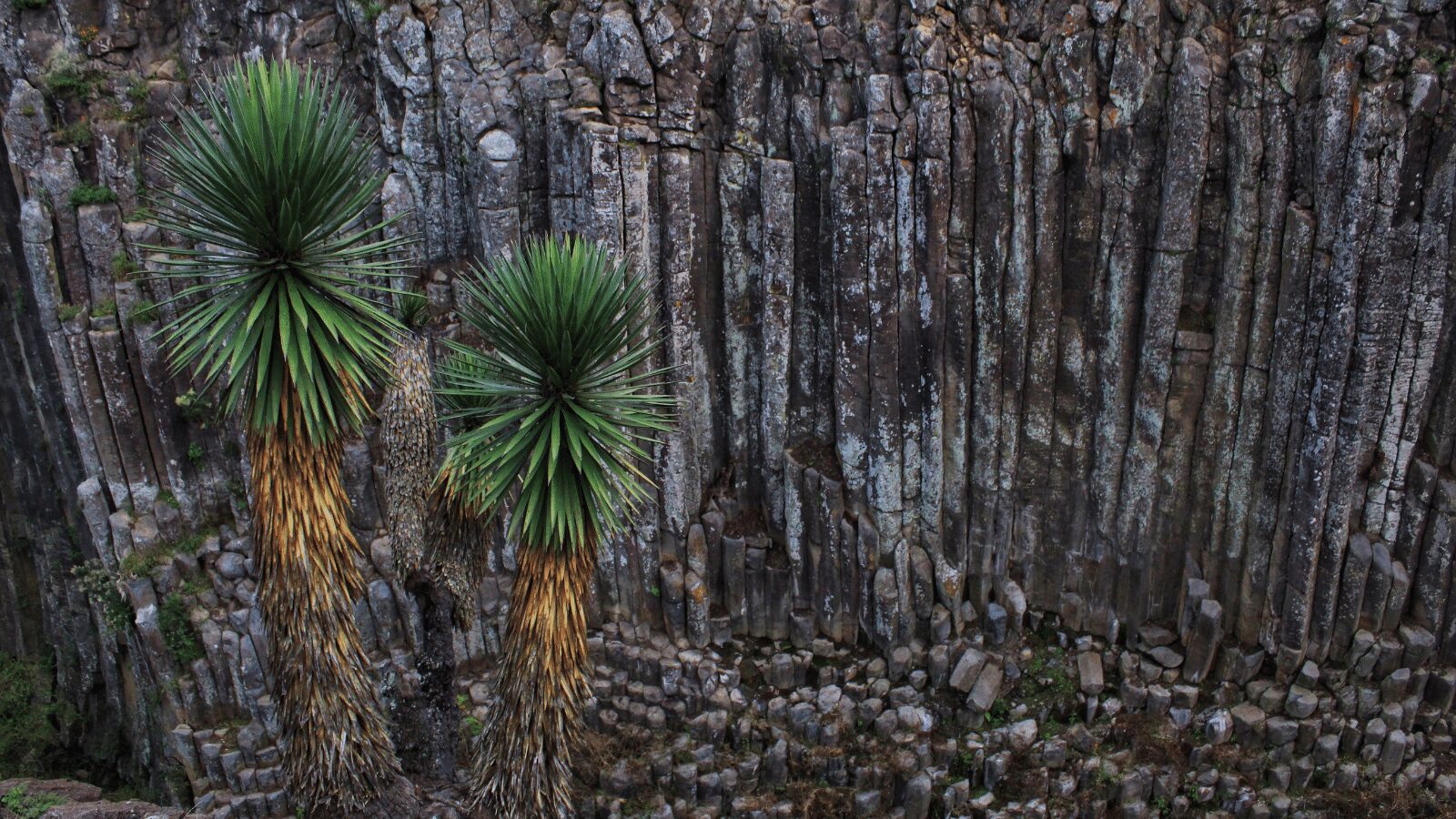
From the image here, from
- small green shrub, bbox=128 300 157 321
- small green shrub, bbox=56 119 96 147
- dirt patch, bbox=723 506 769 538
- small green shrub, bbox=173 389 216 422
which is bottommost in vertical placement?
dirt patch, bbox=723 506 769 538

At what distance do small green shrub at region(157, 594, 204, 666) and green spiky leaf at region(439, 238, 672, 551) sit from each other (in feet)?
22.9

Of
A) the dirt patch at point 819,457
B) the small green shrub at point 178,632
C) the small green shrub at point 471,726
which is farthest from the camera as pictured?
the small green shrub at point 178,632

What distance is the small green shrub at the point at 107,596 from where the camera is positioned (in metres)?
16.1

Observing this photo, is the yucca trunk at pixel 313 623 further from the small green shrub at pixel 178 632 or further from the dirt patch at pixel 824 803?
the dirt patch at pixel 824 803

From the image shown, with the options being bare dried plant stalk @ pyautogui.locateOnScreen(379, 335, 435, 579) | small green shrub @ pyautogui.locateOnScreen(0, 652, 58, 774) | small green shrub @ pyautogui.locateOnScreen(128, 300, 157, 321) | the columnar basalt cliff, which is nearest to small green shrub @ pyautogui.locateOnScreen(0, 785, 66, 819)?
the columnar basalt cliff

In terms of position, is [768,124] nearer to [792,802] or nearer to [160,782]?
[792,802]

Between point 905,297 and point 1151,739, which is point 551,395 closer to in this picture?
point 905,297

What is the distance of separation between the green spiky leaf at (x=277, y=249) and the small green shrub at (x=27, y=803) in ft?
27.8

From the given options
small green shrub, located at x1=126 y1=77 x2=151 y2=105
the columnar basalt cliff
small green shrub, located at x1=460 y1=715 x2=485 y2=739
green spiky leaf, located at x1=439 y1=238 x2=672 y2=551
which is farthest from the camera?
small green shrub, located at x1=126 y1=77 x2=151 y2=105

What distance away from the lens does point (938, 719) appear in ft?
49.0

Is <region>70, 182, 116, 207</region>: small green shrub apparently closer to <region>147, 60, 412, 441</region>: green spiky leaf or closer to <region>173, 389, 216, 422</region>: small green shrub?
<region>173, 389, 216, 422</region>: small green shrub

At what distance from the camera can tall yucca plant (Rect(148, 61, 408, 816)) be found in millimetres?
9844

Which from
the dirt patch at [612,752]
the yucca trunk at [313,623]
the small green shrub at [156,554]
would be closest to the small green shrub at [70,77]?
the small green shrub at [156,554]

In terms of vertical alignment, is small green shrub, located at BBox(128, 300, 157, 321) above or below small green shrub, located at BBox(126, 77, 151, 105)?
below
